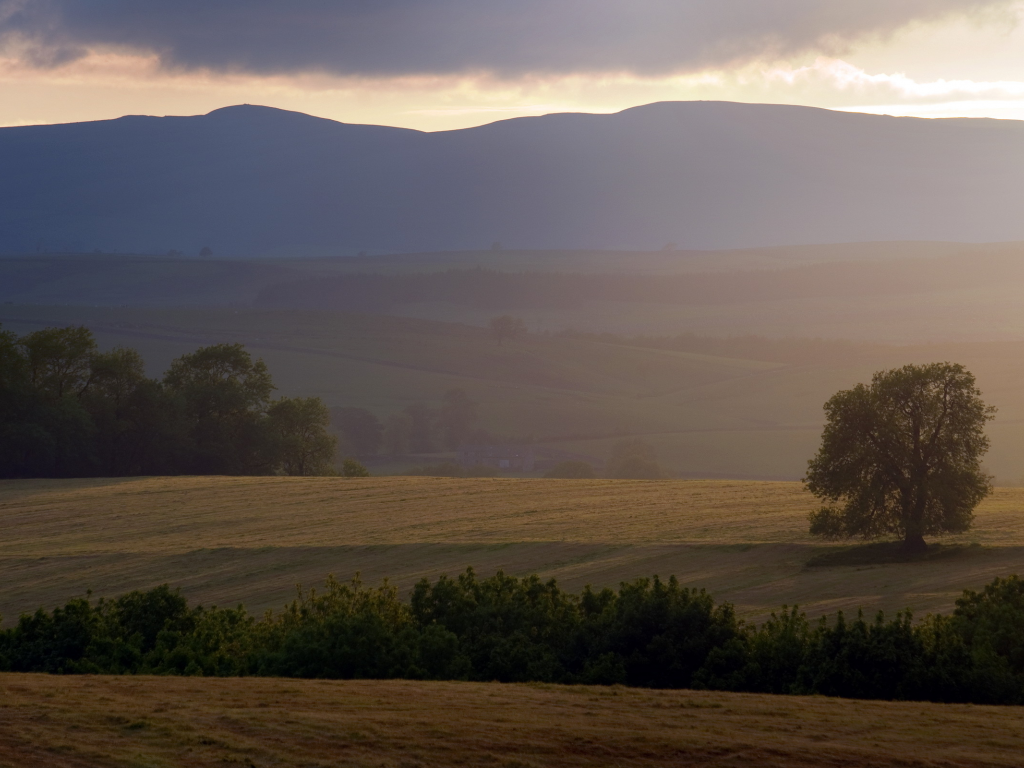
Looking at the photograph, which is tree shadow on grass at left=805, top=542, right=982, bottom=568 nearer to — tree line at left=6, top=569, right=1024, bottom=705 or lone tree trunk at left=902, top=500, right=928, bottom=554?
lone tree trunk at left=902, top=500, right=928, bottom=554

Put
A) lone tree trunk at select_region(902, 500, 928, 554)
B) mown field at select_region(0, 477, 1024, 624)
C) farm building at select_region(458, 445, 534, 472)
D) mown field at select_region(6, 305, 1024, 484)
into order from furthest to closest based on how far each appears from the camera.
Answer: mown field at select_region(6, 305, 1024, 484)
farm building at select_region(458, 445, 534, 472)
lone tree trunk at select_region(902, 500, 928, 554)
mown field at select_region(0, 477, 1024, 624)

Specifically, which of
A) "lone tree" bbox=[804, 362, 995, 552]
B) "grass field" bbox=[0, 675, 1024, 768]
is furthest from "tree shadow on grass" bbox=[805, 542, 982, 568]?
"grass field" bbox=[0, 675, 1024, 768]

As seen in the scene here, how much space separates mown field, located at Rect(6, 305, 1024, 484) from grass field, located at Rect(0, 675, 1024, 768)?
6646 centimetres

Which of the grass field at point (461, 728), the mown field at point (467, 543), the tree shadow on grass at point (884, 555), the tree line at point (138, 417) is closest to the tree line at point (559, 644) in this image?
the grass field at point (461, 728)

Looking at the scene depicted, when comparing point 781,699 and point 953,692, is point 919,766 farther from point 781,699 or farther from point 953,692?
point 953,692

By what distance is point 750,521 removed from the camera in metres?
38.2

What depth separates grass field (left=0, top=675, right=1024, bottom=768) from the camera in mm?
12719

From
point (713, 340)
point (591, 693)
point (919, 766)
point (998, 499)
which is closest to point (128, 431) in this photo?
point (998, 499)

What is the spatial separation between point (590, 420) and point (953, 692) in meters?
83.6

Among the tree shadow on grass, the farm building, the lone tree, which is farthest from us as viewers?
the farm building

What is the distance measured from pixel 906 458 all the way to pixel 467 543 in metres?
14.8

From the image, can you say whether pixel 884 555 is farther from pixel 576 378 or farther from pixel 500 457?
pixel 576 378

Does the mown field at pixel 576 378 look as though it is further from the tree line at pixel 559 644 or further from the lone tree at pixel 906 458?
the tree line at pixel 559 644

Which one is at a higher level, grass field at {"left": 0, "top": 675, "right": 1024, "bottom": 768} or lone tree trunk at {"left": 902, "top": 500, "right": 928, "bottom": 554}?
lone tree trunk at {"left": 902, "top": 500, "right": 928, "bottom": 554}
